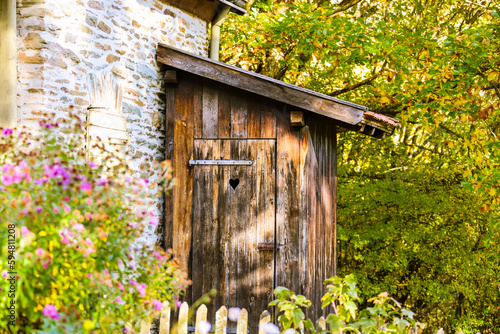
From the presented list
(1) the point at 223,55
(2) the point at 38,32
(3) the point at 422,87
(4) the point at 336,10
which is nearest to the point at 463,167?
(3) the point at 422,87

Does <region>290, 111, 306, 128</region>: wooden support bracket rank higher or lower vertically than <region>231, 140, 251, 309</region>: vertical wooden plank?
higher

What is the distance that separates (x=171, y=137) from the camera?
5938 millimetres

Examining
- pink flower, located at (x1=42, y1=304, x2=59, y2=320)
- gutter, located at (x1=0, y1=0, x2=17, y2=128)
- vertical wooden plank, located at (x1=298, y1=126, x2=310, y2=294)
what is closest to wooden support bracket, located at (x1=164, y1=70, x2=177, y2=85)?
vertical wooden plank, located at (x1=298, y1=126, x2=310, y2=294)

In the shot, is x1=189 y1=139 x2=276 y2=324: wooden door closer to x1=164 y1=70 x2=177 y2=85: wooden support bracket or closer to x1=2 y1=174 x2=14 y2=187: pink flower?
x1=164 y1=70 x2=177 y2=85: wooden support bracket

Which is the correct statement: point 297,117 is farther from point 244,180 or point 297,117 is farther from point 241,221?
point 241,221

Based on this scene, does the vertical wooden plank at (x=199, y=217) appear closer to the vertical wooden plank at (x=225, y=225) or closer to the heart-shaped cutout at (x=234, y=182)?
the vertical wooden plank at (x=225, y=225)

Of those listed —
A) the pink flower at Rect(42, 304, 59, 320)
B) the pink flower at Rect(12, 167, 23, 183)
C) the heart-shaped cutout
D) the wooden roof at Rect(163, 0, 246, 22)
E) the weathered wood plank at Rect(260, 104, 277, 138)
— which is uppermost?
the wooden roof at Rect(163, 0, 246, 22)

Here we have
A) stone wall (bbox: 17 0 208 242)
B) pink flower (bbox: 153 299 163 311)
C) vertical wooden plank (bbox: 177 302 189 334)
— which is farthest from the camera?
stone wall (bbox: 17 0 208 242)

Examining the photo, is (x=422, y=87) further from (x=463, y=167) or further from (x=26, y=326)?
(x=26, y=326)

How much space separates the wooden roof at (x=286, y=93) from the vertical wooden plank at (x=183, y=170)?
30 centimetres

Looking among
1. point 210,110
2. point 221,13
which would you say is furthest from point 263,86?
point 221,13

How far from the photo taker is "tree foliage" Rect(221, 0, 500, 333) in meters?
8.66

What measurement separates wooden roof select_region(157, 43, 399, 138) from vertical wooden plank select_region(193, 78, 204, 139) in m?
0.26

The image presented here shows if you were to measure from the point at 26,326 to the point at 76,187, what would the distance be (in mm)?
778
